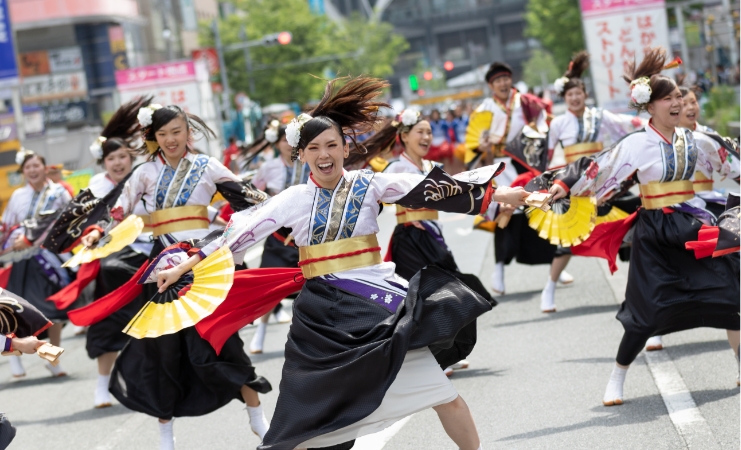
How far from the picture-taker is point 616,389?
637 cm

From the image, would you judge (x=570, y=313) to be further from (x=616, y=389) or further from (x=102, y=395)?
(x=102, y=395)

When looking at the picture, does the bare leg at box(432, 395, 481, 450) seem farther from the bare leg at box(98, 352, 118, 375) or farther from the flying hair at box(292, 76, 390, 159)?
the bare leg at box(98, 352, 118, 375)

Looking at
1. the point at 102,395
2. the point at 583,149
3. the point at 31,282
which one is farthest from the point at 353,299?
the point at 31,282

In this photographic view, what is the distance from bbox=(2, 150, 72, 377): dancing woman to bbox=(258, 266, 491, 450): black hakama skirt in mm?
5872

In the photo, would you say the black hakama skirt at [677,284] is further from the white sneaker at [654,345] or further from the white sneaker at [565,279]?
the white sneaker at [565,279]

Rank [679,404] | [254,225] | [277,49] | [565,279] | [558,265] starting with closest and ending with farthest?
[254,225], [679,404], [558,265], [565,279], [277,49]

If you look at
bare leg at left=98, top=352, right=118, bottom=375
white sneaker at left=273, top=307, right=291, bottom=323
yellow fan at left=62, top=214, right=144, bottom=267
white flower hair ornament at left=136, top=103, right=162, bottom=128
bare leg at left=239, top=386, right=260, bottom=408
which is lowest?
white sneaker at left=273, top=307, right=291, bottom=323

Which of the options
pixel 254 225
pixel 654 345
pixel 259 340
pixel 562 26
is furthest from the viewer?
pixel 562 26

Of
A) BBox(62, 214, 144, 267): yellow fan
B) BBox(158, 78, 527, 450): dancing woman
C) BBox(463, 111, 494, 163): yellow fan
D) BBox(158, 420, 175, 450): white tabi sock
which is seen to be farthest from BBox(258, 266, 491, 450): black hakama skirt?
BBox(463, 111, 494, 163): yellow fan

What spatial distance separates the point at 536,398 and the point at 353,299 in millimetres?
2319

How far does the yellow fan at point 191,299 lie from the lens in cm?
504

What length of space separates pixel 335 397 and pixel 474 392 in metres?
2.67

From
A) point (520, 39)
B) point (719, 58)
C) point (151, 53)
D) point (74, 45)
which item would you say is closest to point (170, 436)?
point (719, 58)

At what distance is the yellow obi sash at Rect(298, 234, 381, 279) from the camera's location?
194 inches
